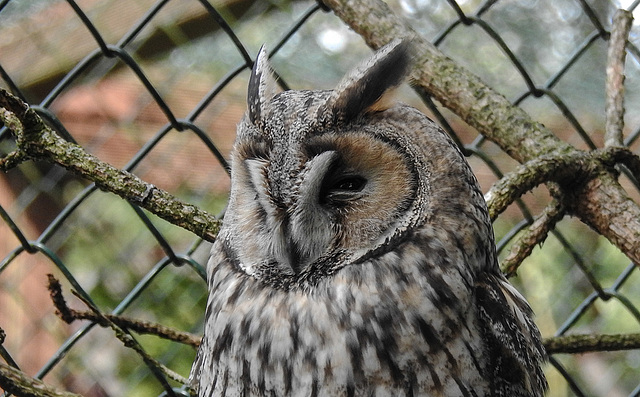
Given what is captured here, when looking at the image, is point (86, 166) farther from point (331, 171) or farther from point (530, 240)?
point (530, 240)

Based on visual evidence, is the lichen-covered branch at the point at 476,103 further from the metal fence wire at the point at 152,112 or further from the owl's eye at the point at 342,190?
the metal fence wire at the point at 152,112

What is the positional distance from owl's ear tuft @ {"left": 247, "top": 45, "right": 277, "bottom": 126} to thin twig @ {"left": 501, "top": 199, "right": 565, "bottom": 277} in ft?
1.93

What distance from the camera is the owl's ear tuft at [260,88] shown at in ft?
3.86

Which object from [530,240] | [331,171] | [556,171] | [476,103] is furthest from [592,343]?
[331,171]

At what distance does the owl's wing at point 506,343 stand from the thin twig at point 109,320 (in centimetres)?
56

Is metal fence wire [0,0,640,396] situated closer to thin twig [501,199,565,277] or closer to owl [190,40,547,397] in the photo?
thin twig [501,199,565,277]

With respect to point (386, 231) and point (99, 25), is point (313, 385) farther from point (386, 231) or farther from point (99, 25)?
point (99, 25)

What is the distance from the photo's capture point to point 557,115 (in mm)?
3385

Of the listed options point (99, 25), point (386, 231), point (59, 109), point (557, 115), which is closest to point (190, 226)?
point (386, 231)

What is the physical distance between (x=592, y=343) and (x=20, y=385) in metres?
1.03

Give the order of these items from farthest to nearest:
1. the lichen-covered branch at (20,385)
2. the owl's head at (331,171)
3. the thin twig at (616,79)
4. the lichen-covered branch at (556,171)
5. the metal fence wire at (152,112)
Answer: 1. the metal fence wire at (152,112)
2. the thin twig at (616,79)
3. the lichen-covered branch at (556,171)
4. the owl's head at (331,171)
5. the lichen-covered branch at (20,385)

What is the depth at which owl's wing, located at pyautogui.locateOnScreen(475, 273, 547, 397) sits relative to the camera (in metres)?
1.19

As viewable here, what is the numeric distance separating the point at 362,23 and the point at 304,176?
0.70 m

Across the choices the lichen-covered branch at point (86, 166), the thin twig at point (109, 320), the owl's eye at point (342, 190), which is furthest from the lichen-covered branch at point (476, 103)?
the thin twig at point (109, 320)
